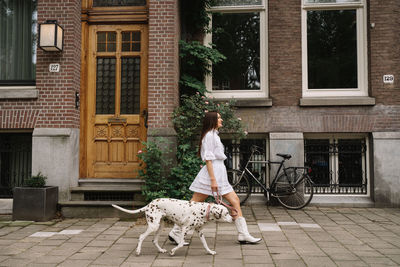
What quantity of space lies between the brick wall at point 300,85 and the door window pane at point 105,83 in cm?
283

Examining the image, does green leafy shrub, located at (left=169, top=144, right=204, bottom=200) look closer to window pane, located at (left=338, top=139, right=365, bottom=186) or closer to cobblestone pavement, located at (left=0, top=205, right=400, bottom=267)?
cobblestone pavement, located at (left=0, top=205, right=400, bottom=267)

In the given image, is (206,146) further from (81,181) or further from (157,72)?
(81,181)

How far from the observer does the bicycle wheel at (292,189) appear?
7617mm

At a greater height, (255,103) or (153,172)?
(255,103)

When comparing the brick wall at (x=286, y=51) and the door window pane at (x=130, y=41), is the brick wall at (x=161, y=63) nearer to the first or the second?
the door window pane at (x=130, y=41)

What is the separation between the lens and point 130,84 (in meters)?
7.66

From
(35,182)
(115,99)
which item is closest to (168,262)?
(35,182)

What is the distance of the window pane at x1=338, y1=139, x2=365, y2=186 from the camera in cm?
813

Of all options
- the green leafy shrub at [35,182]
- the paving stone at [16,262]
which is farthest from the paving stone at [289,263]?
the green leafy shrub at [35,182]

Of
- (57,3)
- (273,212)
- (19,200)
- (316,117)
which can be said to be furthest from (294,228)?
(57,3)

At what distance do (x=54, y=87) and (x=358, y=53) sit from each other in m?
6.67

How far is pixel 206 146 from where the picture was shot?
4844 millimetres

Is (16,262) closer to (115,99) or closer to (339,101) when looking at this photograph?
(115,99)

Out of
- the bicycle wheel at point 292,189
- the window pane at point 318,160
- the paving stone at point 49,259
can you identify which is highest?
the window pane at point 318,160
